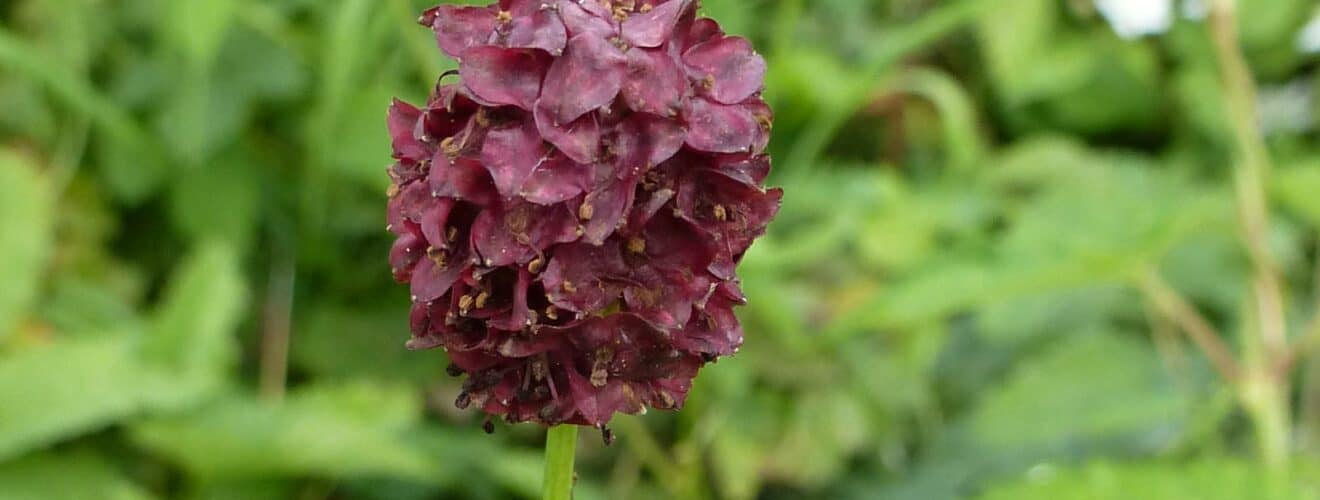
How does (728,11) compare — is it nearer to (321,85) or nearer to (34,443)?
(321,85)

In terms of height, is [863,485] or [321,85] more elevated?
[321,85]

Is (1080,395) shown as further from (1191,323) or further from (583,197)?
(583,197)

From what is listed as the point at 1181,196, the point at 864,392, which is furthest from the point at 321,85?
the point at 1181,196

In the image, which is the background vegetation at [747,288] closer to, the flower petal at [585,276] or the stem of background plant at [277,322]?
the stem of background plant at [277,322]

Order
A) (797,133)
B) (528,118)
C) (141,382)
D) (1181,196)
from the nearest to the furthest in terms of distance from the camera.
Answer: (528,118), (141,382), (1181,196), (797,133)

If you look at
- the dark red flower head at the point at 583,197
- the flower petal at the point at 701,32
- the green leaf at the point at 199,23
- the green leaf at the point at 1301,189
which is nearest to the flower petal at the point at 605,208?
the dark red flower head at the point at 583,197

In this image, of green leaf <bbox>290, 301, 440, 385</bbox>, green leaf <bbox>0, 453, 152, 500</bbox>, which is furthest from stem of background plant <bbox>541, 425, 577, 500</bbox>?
green leaf <bbox>290, 301, 440, 385</bbox>

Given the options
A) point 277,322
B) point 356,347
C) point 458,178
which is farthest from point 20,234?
point 458,178

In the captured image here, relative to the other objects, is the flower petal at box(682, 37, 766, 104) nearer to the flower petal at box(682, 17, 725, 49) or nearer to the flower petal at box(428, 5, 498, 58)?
the flower petal at box(682, 17, 725, 49)
